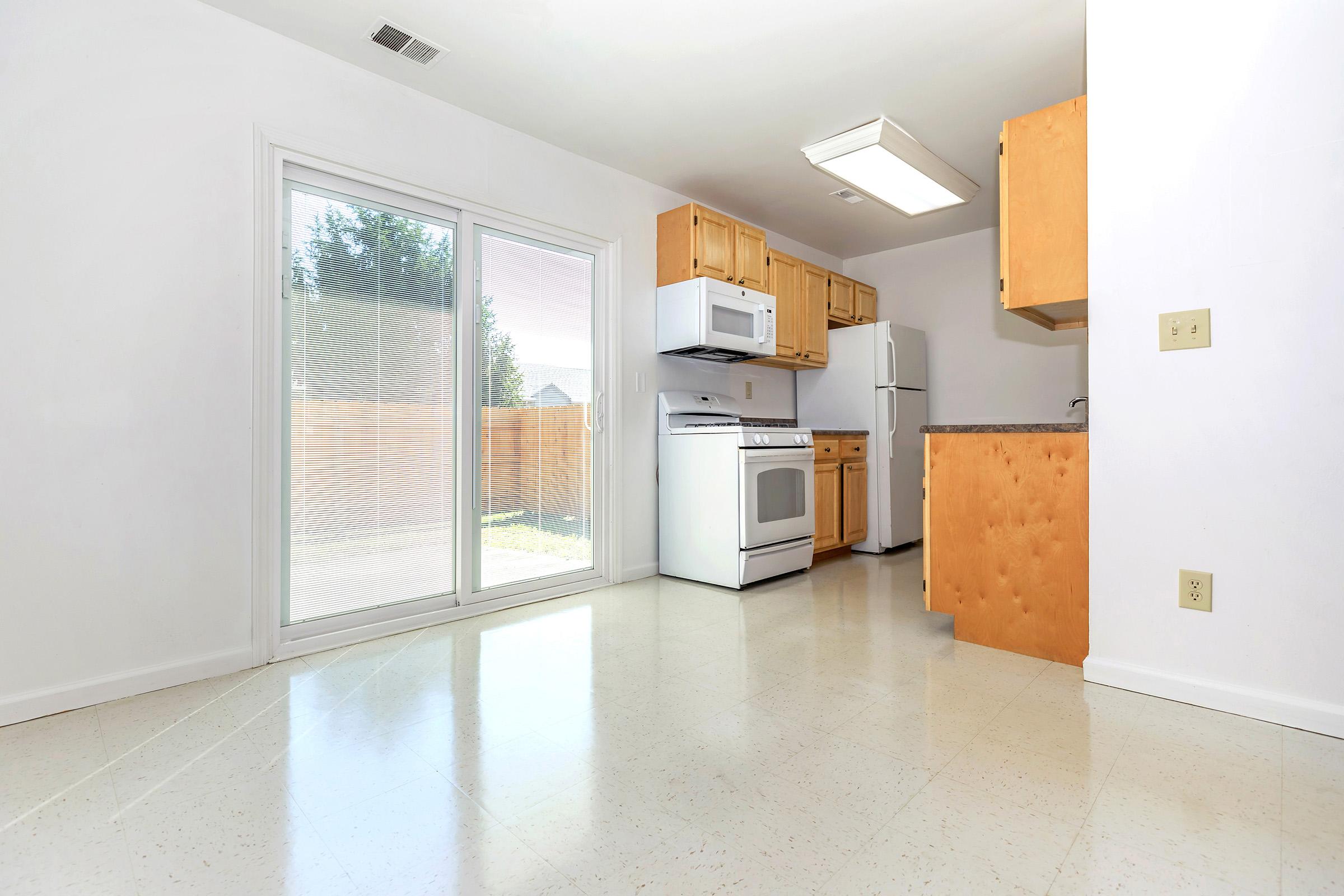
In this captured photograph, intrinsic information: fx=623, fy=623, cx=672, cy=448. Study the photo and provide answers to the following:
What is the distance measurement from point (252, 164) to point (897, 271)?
15.4 feet

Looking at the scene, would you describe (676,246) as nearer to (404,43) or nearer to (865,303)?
(404,43)

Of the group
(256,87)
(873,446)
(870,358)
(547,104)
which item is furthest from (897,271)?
(256,87)

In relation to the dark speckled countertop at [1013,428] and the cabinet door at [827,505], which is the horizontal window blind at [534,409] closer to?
the cabinet door at [827,505]

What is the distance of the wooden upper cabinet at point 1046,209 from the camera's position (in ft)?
7.38

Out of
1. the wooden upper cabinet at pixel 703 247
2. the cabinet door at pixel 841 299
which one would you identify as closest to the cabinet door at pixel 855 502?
the cabinet door at pixel 841 299

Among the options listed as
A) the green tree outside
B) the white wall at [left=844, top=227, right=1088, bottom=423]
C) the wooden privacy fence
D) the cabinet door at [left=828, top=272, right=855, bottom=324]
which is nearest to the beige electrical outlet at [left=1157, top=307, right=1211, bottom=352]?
the white wall at [left=844, top=227, right=1088, bottom=423]

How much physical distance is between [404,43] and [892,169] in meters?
2.54

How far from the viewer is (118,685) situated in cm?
207

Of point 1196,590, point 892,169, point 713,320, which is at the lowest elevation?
point 1196,590

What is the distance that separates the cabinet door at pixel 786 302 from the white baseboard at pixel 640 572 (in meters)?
1.69

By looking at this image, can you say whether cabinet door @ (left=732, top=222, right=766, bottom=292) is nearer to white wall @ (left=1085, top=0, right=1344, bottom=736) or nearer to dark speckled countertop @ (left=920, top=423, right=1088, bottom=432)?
dark speckled countertop @ (left=920, top=423, right=1088, bottom=432)

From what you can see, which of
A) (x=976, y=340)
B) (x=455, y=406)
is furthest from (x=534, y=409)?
(x=976, y=340)

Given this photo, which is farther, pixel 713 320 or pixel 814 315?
pixel 814 315

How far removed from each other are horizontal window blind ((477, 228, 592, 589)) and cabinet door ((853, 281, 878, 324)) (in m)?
2.63
